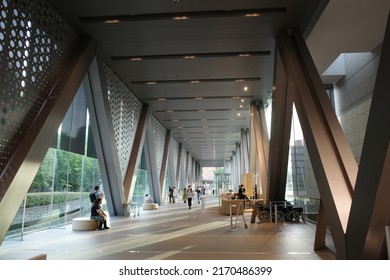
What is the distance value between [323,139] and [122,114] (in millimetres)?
8683

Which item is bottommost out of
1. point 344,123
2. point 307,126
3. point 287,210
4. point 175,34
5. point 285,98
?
point 287,210

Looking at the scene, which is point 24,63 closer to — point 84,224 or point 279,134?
point 84,224

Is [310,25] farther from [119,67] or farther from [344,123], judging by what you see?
[119,67]

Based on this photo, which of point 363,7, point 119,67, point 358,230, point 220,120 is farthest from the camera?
point 220,120

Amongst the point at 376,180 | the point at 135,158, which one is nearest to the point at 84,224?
the point at 135,158

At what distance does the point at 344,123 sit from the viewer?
10.1m

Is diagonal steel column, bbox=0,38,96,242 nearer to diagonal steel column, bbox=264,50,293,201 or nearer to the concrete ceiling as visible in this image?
the concrete ceiling

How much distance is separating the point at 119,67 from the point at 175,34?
3.29 m

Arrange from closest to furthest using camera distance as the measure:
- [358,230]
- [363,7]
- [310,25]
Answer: [358,230] < [363,7] < [310,25]

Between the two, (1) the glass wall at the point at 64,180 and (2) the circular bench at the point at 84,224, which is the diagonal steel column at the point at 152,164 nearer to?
(1) the glass wall at the point at 64,180

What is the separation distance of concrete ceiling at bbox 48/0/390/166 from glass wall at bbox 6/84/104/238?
2.64 metres

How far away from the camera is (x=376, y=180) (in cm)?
359
